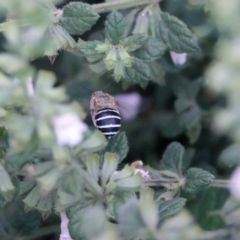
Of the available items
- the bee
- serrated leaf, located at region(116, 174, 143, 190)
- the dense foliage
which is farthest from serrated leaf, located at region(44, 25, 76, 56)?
serrated leaf, located at region(116, 174, 143, 190)

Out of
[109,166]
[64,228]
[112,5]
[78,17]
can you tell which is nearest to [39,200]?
[64,228]

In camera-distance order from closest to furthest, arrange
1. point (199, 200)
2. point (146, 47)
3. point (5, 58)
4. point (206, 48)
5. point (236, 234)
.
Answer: point (5, 58) < point (236, 234) < point (146, 47) < point (199, 200) < point (206, 48)

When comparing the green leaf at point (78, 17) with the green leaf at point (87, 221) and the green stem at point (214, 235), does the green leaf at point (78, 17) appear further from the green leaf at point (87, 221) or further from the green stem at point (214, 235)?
the green stem at point (214, 235)

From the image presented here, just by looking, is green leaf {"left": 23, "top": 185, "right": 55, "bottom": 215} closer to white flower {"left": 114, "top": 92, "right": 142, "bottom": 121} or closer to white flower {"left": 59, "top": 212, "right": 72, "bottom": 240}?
white flower {"left": 59, "top": 212, "right": 72, "bottom": 240}

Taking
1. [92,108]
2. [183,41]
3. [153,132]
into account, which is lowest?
[153,132]

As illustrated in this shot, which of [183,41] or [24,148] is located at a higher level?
[24,148]

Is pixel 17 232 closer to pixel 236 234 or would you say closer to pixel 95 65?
pixel 95 65

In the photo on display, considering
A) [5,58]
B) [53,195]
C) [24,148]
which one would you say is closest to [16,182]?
[53,195]
